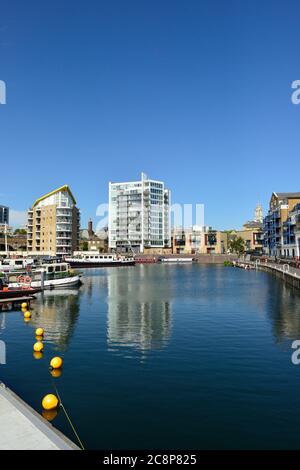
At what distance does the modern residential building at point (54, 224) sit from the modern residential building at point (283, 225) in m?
96.5

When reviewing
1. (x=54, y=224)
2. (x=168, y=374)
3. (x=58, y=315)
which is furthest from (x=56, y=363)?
(x=54, y=224)

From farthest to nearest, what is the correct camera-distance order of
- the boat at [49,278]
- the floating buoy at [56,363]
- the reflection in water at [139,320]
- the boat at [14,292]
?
the boat at [49,278]
the boat at [14,292]
the reflection in water at [139,320]
the floating buoy at [56,363]

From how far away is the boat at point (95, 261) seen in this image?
531 feet

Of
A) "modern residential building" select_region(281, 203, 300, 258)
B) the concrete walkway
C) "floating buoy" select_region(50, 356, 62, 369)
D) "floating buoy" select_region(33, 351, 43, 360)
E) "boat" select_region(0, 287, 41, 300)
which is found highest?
"modern residential building" select_region(281, 203, 300, 258)

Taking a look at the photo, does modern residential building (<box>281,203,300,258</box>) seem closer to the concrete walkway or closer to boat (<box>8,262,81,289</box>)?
boat (<box>8,262,81,289</box>)

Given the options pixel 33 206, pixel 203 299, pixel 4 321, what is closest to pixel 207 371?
pixel 4 321

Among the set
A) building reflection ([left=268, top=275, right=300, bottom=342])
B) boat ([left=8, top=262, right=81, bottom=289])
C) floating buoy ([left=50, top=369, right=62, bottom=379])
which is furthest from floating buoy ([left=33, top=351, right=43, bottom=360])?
boat ([left=8, top=262, right=81, bottom=289])

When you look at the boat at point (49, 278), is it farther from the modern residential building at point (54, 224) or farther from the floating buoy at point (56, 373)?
the modern residential building at point (54, 224)

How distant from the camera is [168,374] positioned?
23484 millimetres

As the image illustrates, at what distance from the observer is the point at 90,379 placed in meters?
22.9

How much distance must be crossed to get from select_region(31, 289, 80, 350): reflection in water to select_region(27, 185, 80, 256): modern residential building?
11130 centimetres

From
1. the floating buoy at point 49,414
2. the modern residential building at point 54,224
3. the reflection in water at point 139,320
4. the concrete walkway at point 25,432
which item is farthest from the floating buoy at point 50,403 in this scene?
the modern residential building at point 54,224

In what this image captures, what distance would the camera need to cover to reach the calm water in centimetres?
1616
